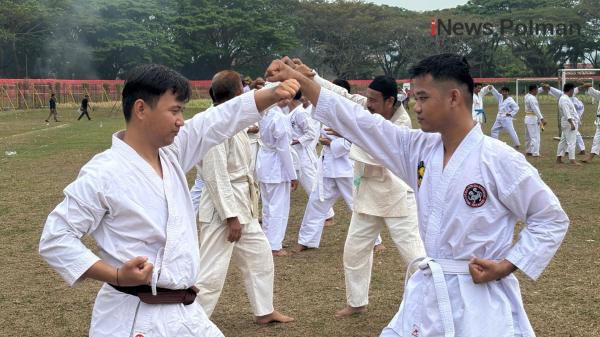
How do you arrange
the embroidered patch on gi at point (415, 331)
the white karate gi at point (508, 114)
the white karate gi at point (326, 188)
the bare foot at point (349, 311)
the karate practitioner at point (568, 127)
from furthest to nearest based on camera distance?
the white karate gi at point (508, 114), the karate practitioner at point (568, 127), the white karate gi at point (326, 188), the bare foot at point (349, 311), the embroidered patch on gi at point (415, 331)

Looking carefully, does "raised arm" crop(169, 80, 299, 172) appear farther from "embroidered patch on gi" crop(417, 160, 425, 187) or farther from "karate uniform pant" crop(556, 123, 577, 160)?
"karate uniform pant" crop(556, 123, 577, 160)

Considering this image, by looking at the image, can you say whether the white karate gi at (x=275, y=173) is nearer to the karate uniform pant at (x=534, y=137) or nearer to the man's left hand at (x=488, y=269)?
the man's left hand at (x=488, y=269)

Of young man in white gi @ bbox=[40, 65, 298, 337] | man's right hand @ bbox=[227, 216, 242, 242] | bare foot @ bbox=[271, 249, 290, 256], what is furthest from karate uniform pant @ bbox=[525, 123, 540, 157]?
young man in white gi @ bbox=[40, 65, 298, 337]

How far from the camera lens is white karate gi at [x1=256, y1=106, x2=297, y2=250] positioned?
8211mm

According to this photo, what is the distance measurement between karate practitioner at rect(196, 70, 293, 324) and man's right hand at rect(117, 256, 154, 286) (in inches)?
90.6

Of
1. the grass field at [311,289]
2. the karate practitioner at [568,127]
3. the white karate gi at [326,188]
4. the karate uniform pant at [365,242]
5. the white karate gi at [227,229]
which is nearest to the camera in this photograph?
the white karate gi at [227,229]

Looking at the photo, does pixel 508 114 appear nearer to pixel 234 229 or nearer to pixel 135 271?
pixel 234 229

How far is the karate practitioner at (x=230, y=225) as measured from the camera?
17.0 ft

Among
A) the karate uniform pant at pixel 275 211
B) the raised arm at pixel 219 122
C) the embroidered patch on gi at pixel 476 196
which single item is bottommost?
the karate uniform pant at pixel 275 211

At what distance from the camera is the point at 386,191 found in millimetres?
5723

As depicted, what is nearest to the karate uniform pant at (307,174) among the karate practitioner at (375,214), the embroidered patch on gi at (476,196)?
the karate practitioner at (375,214)

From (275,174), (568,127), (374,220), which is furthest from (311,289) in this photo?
(568,127)

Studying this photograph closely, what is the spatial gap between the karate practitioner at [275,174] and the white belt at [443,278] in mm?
5013

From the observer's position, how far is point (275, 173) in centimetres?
852
